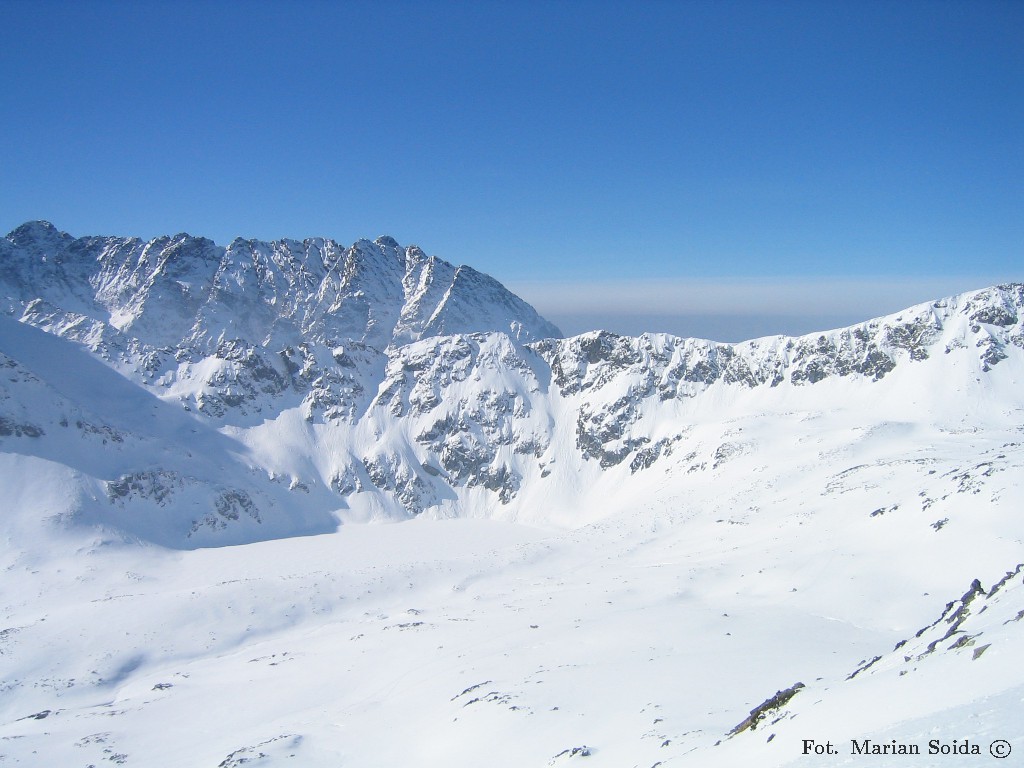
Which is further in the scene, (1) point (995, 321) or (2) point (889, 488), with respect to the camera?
(1) point (995, 321)

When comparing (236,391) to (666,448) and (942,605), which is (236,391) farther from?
(942,605)

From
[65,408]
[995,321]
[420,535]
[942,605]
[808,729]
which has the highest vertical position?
[995,321]

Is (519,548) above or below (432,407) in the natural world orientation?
below

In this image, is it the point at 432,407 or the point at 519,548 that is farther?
the point at 432,407

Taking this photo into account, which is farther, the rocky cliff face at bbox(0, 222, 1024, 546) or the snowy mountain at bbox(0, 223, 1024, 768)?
the rocky cliff face at bbox(0, 222, 1024, 546)

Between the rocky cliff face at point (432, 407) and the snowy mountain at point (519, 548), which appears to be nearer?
the snowy mountain at point (519, 548)

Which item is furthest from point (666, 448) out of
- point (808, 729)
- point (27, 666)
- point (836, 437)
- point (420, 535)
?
point (808, 729)

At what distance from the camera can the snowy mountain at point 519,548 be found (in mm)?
27156

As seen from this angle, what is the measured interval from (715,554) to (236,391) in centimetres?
14929

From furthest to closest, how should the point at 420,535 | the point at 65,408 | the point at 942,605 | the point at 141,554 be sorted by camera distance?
1. the point at 65,408
2. the point at 420,535
3. the point at 141,554
4. the point at 942,605

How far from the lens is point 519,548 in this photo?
300 feet

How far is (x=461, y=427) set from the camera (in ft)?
571

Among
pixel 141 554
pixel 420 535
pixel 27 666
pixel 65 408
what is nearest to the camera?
pixel 27 666

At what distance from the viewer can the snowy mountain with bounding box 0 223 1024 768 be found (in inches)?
1069
